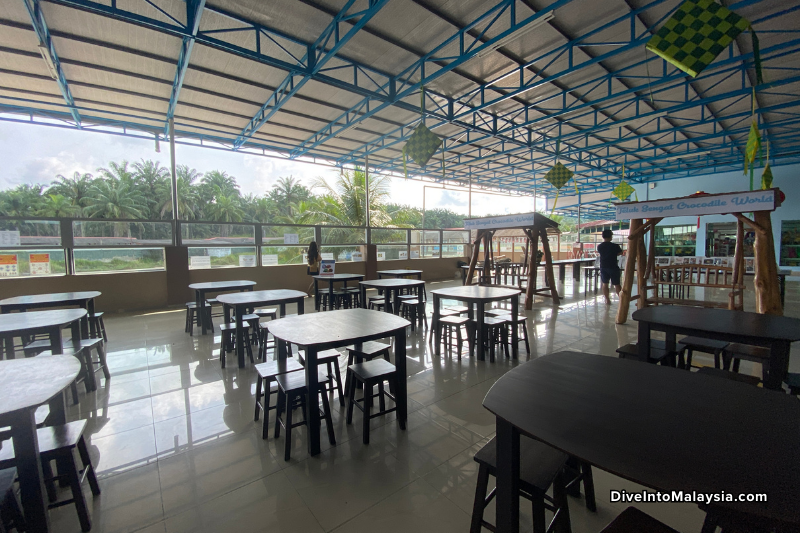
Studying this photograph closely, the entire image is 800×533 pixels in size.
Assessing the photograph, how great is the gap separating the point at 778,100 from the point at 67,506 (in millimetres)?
14255

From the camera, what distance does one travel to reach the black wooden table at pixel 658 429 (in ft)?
2.70

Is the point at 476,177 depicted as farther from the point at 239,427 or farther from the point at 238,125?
the point at 239,427

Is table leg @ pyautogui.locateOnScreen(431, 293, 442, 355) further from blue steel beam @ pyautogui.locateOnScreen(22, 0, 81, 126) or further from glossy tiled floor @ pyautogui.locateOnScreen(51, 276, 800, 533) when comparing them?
blue steel beam @ pyautogui.locateOnScreen(22, 0, 81, 126)

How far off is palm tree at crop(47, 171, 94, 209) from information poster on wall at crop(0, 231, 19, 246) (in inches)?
756

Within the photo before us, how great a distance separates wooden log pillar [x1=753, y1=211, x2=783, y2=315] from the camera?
3795mm

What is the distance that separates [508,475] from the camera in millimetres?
1186

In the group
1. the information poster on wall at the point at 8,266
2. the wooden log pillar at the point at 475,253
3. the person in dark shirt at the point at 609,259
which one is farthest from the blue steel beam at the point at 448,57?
the information poster on wall at the point at 8,266

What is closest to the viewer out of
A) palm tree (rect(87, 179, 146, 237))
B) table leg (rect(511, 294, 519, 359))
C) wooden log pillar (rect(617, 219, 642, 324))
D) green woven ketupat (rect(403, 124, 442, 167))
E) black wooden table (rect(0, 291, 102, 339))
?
black wooden table (rect(0, 291, 102, 339))

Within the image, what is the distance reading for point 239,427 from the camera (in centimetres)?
258

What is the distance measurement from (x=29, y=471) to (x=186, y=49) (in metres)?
6.19

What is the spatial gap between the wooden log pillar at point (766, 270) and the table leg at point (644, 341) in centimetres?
253

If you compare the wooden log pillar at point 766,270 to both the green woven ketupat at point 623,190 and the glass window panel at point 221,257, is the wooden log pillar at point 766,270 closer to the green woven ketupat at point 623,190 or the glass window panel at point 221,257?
the green woven ketupat at point 623,190

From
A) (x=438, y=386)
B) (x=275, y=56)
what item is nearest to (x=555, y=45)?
(x=275, y=56)

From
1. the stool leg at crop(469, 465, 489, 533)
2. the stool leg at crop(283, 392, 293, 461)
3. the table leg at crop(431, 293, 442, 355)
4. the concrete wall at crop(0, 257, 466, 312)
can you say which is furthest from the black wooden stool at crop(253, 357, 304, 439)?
the concrete wall at crop(0, 257, 466, 312)
